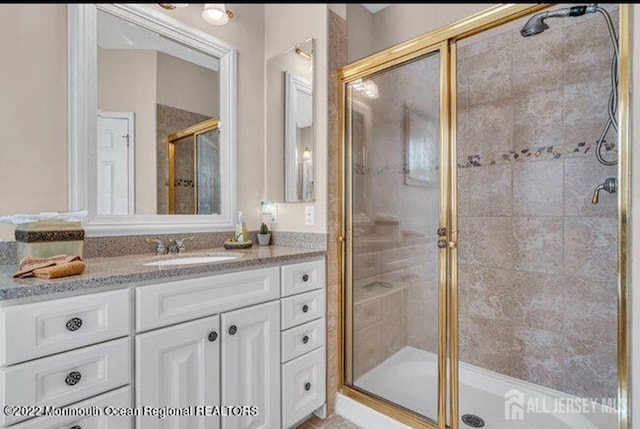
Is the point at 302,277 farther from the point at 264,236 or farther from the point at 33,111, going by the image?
the point at 33,111

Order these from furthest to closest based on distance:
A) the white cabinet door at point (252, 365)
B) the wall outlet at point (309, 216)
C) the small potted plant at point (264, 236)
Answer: the small potted plant at point (264, 236) → the wall outlet at point (309, 216) → the white cabinet door at point (252, 365)

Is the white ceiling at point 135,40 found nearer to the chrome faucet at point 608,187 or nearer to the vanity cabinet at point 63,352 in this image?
the vanity cabinet at point 63,352

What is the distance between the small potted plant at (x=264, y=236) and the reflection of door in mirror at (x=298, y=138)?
0.75 ft

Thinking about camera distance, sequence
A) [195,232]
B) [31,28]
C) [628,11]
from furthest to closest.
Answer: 1. [195,232]
2. [31,28]
3. [628,11]

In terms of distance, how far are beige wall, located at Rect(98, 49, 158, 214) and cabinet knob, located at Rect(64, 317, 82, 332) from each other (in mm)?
749

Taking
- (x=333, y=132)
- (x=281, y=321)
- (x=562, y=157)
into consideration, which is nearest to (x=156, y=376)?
(x=281, y=321)

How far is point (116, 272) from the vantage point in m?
1.15

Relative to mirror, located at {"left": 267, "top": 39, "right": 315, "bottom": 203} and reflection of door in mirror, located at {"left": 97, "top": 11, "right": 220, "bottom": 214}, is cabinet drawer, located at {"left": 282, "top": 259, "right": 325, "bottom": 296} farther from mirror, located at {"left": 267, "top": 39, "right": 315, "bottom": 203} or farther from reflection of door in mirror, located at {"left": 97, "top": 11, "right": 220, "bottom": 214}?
reflection of door in mirror, located at {"left": 97, "top": 11, "right": 220, "bottom": 214}

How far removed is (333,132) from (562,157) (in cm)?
131

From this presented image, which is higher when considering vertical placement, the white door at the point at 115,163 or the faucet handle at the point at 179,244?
the white door at the point at 115,163

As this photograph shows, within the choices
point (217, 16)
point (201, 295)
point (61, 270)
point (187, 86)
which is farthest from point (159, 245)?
point (217, 16)

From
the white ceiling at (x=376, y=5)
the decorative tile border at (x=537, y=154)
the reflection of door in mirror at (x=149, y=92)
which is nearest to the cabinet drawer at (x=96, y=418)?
the reflection of door in mirror at (x=149, y=92)

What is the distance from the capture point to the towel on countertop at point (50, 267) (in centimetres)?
104

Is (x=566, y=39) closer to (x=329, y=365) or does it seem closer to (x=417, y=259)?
(x=417, y=259)
